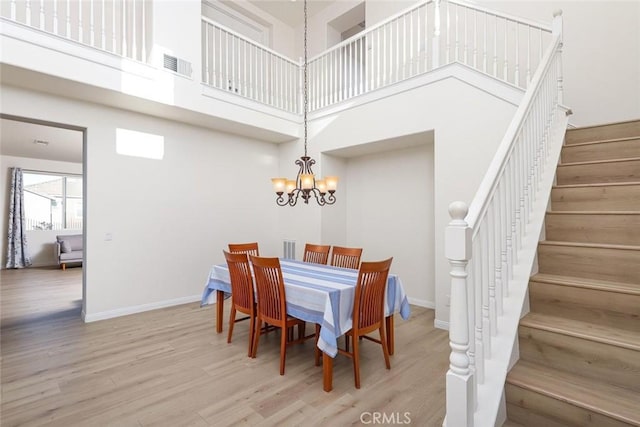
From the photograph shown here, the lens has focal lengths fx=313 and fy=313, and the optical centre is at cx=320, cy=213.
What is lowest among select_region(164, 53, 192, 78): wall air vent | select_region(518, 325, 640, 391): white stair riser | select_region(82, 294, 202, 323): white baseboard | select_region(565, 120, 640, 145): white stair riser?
select_region(82, 294, 202, 323): white baseboard

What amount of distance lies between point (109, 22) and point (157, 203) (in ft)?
9.44

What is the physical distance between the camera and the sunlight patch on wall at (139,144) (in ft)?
13.6

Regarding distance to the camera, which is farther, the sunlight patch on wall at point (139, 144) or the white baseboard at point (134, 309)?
the sunlight patch on wall at point (139, 144)

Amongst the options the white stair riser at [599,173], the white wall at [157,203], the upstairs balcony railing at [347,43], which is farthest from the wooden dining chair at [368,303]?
the white wall at [157,203]

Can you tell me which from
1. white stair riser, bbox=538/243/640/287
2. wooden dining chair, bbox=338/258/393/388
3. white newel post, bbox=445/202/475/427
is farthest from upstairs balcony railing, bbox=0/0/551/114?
white newel post, bbox=445/202/475/427

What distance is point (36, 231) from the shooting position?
27.5 feet

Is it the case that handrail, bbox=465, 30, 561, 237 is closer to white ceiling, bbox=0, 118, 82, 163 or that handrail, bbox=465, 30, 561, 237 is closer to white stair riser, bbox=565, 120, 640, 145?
white stair riser, bbox=565, 120, 640, 145

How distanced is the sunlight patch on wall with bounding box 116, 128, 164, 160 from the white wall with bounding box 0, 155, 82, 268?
20.9ft

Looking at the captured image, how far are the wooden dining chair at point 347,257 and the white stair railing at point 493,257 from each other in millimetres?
1767

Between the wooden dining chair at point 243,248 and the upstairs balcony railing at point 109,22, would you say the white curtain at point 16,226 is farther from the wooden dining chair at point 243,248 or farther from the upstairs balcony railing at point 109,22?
the wooden dining chair at point 243,248

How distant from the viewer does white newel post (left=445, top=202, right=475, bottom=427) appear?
136 centimetres

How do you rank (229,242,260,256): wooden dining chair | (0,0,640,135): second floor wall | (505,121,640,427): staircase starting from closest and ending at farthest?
(505,121,640,427): staircase < (0,0,640,135): second floor wall < (229,242,260,256): wooden dining chair

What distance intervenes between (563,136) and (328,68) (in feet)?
12.1

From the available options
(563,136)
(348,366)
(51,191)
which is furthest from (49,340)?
(51,191)
